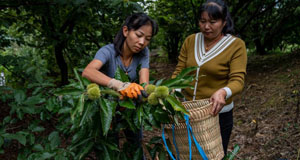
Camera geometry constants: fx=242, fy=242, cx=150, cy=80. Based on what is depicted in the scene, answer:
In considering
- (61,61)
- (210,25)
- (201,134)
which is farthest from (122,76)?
(61,61)

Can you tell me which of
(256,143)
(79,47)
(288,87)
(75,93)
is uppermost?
(79,47)

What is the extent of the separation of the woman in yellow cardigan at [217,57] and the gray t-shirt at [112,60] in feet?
1.15

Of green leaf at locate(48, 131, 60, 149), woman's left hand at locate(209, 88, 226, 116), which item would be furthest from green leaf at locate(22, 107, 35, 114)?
woman's left hand at locate(209, 88, 226, 116)

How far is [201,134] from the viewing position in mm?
1329

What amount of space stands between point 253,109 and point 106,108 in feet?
10.7

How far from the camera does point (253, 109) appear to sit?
3764mm

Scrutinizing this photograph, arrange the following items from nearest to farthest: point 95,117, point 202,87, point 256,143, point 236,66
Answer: point 95,117, point 236,66, point 202,87, point 256,143

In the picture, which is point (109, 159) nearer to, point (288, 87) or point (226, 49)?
point (226, 49)

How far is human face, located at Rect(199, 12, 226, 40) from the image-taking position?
1662mm

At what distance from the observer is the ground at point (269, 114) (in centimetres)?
269

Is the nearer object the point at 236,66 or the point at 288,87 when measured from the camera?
the point at 236,66

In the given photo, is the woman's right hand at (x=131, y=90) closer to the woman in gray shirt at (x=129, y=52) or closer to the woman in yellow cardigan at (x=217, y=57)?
the woman in gray shirt at (x=129, y=52)

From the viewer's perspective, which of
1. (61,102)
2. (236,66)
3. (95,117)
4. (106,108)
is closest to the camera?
(106,108)

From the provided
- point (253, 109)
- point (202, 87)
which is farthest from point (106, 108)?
point (253, 109)
